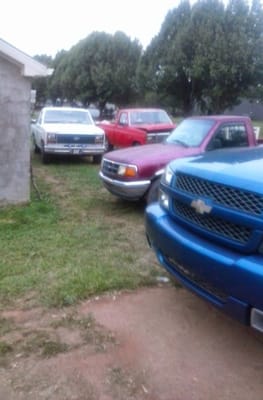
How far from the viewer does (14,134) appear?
7164 mm

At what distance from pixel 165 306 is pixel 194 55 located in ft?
79.9

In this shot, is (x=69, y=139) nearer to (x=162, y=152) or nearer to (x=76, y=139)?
(x=76, y=139)

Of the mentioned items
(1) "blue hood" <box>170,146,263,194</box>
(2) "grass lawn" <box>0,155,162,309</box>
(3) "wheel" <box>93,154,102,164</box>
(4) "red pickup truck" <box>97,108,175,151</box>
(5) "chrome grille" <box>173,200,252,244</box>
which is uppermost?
(1) "blue hood" <box>170,146,263,194</box>

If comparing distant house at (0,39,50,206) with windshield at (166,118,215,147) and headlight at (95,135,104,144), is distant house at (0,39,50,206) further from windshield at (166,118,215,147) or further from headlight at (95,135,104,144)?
headlight at (95,135,104,144)

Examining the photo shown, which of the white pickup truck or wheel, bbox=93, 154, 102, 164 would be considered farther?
wheel, bbox=93, 154, 102, 164

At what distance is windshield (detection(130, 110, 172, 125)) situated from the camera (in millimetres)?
13531

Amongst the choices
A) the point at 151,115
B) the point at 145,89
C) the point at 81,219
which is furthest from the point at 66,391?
the point at 145,89

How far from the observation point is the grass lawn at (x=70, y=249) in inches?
165

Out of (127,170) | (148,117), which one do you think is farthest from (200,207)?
Result: (148,117)

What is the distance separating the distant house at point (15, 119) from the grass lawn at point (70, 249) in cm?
38

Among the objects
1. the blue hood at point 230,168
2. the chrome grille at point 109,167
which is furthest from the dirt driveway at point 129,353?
the chrome grille at point 109,167

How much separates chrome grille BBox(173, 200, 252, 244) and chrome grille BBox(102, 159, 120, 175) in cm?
356

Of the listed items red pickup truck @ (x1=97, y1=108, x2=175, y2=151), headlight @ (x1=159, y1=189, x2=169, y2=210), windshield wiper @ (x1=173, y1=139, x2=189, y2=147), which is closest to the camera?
headlight @ (x1=159, y1=189, x2=169, y2=210)

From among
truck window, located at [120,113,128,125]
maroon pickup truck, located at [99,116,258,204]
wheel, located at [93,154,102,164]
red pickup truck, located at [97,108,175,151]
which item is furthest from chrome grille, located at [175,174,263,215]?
truck window, located at [120,113,128,125]
